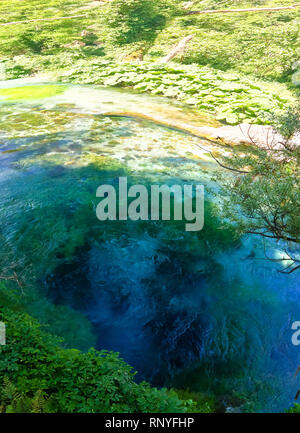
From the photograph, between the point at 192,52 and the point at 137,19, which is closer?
the point at 192,52

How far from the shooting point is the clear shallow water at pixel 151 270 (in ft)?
13.5

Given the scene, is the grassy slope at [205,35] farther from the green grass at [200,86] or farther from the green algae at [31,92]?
the green algae at [31,92]

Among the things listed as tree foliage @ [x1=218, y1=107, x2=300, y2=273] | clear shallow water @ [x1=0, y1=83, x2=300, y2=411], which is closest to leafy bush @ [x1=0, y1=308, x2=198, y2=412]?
clear shallow water @ [x1=0, y1=83, x2=300, y2=411]

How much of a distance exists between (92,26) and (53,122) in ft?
36.1

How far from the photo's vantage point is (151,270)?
17.8 ft

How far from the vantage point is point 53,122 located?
30.7ft

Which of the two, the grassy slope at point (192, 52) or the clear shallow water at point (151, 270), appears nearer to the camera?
the clear shallow water at point (151, 270)

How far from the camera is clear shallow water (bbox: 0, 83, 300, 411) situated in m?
4.13

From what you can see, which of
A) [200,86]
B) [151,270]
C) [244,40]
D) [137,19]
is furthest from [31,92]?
[244,40]

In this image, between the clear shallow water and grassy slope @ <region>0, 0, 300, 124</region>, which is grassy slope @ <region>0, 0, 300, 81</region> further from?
the clear shallow water

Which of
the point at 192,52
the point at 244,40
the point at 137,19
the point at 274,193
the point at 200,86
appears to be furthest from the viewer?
the point at 137,19

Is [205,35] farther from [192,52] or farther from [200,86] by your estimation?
[200,86]

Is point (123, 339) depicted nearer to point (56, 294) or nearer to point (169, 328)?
point (169, 328)

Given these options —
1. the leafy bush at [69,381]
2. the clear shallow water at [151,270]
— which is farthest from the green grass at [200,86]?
the leafy bush at [69,381]
